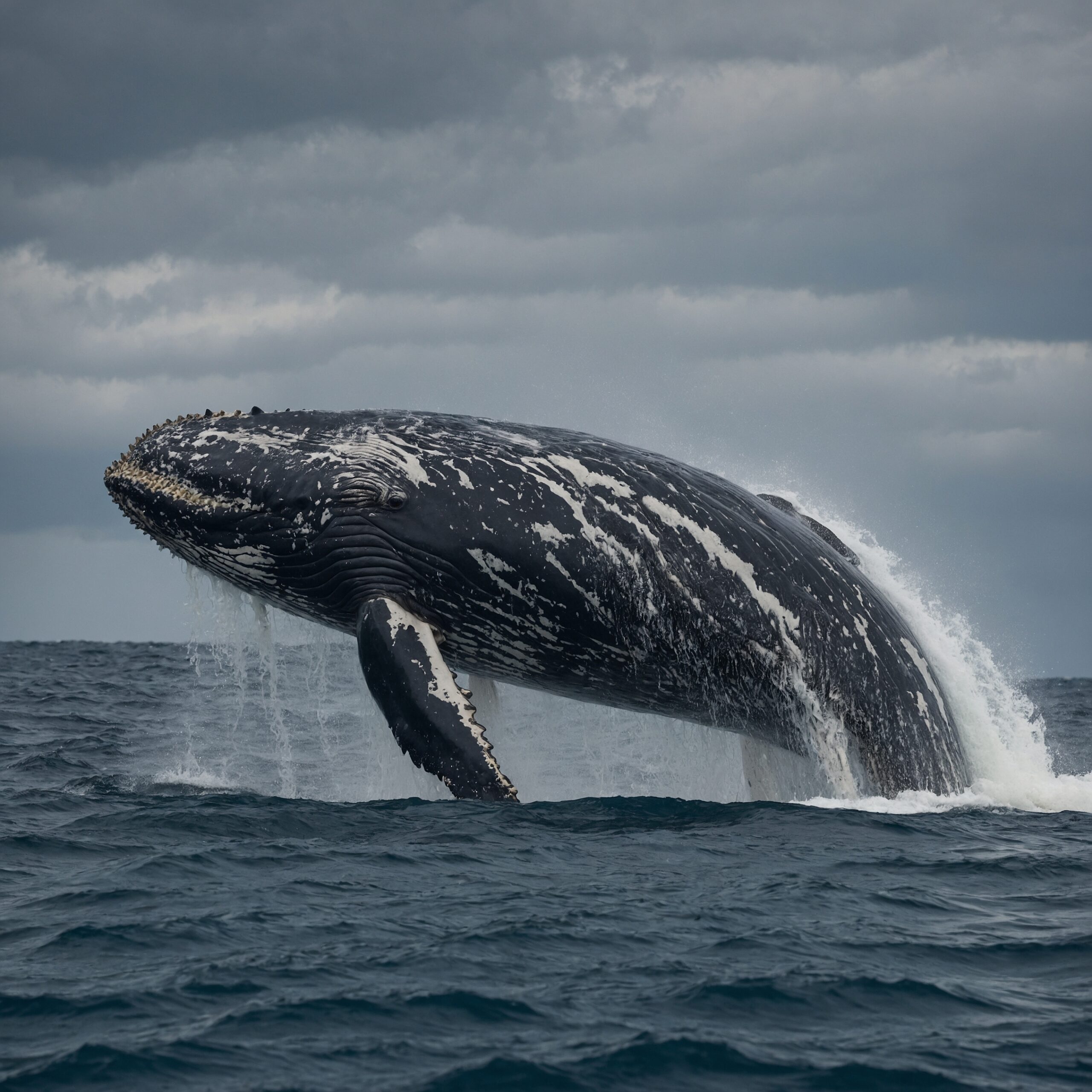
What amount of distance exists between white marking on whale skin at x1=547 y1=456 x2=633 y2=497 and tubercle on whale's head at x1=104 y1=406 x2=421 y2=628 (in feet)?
5.10

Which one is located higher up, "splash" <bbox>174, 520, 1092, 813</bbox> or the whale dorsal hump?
the whale dorsal hump

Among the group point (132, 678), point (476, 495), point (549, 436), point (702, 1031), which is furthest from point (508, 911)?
point (132, 678)

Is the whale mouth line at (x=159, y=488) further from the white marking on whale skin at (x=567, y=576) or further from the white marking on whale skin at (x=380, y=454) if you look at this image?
the white marking on whale skin at (x=567, y=576)

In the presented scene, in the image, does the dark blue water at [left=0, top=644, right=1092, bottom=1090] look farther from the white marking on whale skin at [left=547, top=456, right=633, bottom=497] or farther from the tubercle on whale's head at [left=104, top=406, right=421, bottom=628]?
the white marking on whale skin at [left=547, top=456, right=633, bottom=497]

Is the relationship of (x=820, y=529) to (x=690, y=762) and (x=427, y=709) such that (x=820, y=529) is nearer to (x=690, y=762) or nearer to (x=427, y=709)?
(x=690, y=762)

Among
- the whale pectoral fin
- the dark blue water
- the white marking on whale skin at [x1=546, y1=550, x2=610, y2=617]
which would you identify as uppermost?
the white marking on whale skin at [x1=546, y1=550, x2=610, y2=617]

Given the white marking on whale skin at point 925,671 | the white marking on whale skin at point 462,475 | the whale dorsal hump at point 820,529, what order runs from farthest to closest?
the whale dorsal hump at point 820,529
the white marking on whale skin at point 925,671
the white marking on whale skin at point 462,475

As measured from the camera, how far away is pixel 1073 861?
33.1ft

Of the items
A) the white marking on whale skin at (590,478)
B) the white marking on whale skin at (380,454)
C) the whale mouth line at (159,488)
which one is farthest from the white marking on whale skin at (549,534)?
the whale mouth line at (159,488)

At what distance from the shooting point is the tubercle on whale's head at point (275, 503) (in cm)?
1138

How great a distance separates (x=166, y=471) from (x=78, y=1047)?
726 centimetres

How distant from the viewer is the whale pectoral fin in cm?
1035

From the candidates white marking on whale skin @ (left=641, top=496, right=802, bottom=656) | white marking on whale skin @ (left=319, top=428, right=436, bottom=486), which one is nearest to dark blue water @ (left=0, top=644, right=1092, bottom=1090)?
white marking on whale skin @ (left=641, top=496, right=802, bottom=656)

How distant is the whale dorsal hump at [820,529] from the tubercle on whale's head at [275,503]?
4.39 m
